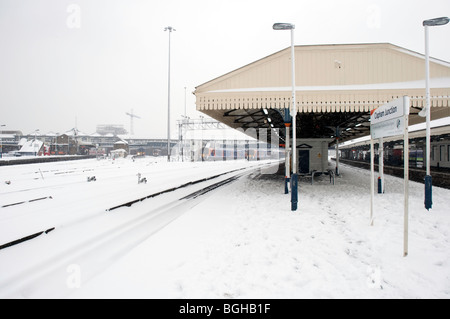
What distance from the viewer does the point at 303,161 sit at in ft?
62.8

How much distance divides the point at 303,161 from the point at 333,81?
35.3 feet

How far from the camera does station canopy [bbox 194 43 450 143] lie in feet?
28.2

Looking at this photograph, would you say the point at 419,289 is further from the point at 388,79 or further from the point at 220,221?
the point at 388,79

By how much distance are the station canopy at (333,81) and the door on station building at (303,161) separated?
10272 mm

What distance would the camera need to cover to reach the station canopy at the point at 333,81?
859 cm

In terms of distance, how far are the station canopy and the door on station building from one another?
10272 mm

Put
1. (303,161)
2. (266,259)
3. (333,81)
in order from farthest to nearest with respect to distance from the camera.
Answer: (303,161) < (333,81) < (266,259)

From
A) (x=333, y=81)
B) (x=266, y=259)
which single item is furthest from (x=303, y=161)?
(x=266, y=259)

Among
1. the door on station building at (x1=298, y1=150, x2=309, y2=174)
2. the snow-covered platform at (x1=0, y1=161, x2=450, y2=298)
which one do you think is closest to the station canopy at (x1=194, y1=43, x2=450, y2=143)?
the snow-covered platform at (x1=0, y1=161, x2=450, y2=298)

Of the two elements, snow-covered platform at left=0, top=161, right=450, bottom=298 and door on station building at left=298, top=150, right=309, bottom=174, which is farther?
door on station building at left=298, top=150, right=309, bottom=174

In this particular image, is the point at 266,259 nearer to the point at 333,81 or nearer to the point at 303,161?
the point at 333,81

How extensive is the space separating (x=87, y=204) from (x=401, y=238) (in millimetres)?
10003

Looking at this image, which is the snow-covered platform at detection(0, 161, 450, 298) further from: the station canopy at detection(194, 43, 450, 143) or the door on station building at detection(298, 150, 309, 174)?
the door on station building at detection(298, 150, 309, 174)
